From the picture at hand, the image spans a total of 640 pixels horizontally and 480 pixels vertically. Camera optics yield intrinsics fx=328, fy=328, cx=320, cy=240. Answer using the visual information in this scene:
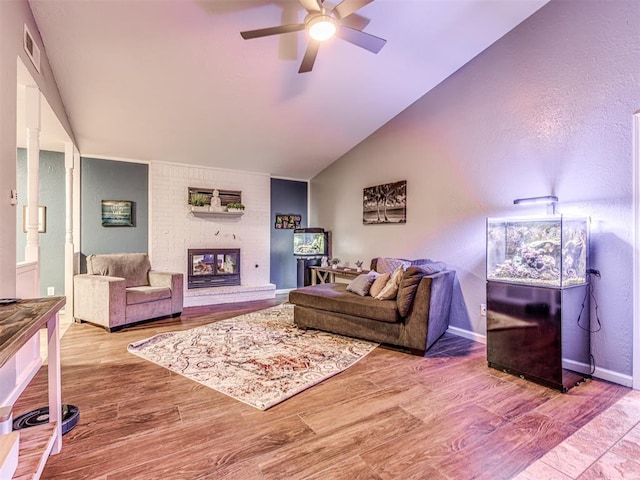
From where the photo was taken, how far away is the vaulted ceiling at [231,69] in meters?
2.83

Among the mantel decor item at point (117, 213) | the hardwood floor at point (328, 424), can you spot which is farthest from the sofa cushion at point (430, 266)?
the mantel decor item at point (117, 213)

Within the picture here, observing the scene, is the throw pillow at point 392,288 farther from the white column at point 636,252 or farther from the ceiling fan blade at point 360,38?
the ceiling fan blade at point 360,38

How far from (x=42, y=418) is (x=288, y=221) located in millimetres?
4890

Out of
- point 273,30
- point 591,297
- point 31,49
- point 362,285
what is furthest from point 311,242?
point 31,49

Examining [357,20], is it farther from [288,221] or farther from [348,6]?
[288,221]

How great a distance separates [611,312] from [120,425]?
360 cm

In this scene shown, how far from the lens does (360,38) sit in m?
2.70

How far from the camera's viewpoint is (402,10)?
2967 millimetres

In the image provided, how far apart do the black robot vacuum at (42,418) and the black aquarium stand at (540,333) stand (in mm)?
3065

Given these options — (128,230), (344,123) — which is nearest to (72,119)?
(128,230)

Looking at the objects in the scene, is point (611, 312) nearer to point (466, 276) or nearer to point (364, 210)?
point (466, 276)

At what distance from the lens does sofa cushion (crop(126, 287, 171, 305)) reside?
4.04m

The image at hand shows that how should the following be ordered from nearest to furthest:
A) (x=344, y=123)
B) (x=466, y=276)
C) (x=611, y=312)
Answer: (x=611, y=312), (x=466, y=276), (x=344, y=123)

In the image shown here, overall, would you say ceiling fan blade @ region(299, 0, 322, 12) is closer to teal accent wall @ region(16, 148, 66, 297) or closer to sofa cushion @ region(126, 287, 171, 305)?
sofa cushion @ region(126, 287, 171, 305)
